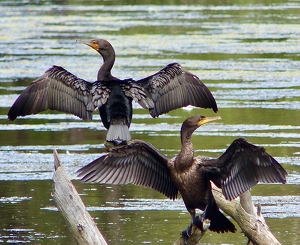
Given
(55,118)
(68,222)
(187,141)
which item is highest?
(187,141)

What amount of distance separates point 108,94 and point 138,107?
7.33 meters

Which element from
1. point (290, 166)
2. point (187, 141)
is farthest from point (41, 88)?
point (290, 166)

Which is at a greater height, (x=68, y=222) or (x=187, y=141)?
(x=187, y=141)

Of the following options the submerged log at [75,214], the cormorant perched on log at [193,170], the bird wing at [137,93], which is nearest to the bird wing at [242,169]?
the cormorant perched on log at [193,170]

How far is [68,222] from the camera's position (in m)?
7.02

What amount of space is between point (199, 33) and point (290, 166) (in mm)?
13984

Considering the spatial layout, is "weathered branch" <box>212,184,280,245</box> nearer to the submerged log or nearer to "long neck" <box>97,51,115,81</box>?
the submerged log

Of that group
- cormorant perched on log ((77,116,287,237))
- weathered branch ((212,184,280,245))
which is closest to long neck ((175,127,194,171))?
cormorant perched on log ((77,116,287,237))

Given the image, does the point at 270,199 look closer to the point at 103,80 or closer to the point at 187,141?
the point at 103,80

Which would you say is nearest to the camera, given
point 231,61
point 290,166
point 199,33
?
point 290,166

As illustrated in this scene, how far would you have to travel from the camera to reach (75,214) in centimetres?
697

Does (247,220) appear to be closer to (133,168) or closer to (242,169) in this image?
(242,169)

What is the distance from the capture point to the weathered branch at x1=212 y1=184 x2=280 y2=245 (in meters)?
7.58

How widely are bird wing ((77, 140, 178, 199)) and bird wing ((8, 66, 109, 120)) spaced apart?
173cm
